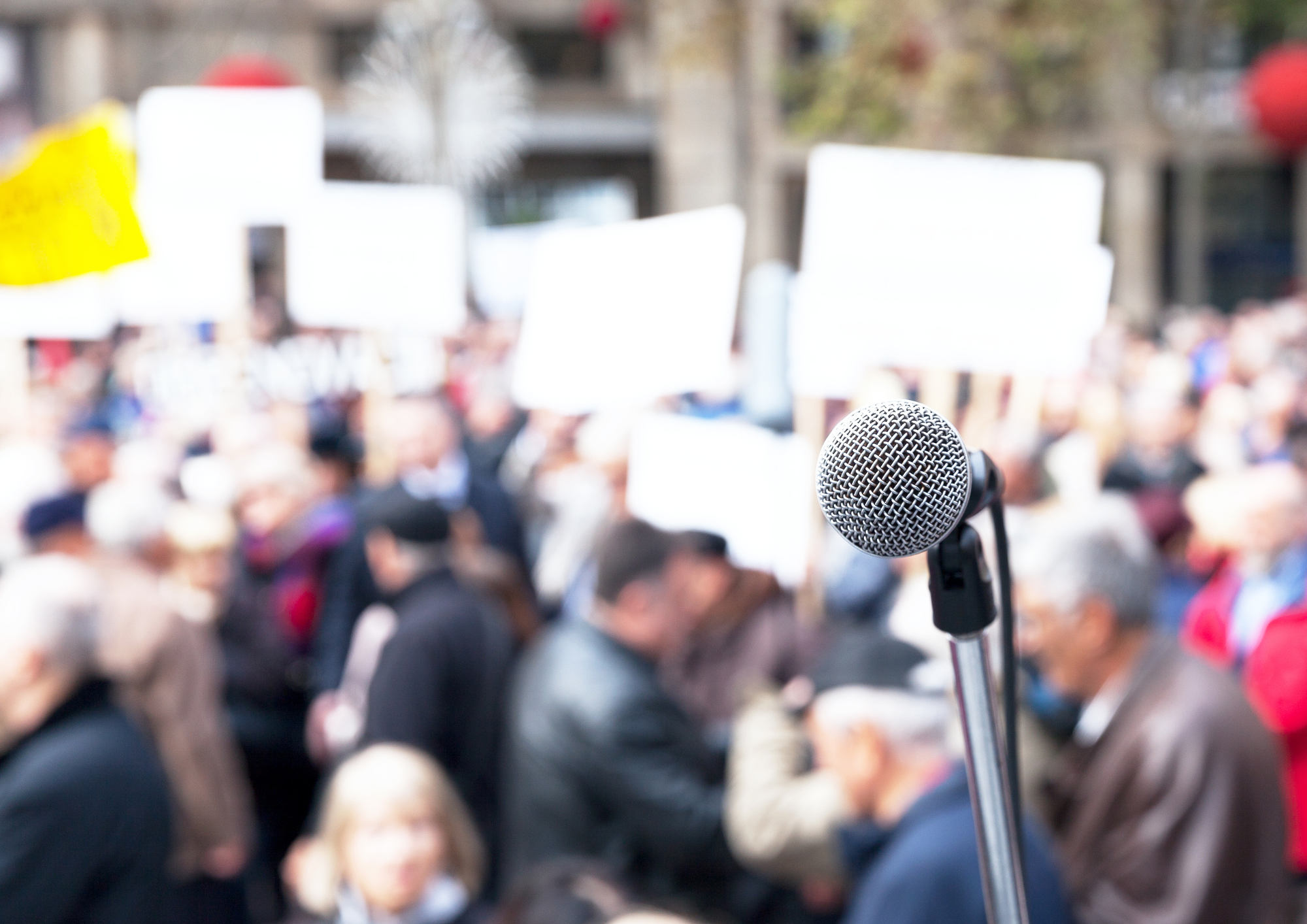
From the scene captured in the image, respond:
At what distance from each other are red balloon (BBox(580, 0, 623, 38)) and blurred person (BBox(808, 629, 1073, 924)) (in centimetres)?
2100

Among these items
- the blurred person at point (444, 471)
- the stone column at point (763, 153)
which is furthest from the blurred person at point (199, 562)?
the stone column at point (763, 153)

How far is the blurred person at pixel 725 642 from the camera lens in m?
3.93

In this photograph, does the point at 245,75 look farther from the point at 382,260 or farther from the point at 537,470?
the point at 537,470

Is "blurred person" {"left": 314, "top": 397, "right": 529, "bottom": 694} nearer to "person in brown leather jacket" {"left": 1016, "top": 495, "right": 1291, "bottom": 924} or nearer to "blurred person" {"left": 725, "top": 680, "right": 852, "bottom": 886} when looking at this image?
"blurred person" {"left": 725, "top": 680, "right": 852, "bottom": 886}

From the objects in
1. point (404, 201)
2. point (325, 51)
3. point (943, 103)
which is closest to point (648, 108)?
point (325, 51)

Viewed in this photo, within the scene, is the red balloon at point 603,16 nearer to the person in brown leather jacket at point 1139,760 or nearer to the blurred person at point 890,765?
the person in brown leather jacket at point 1139,760

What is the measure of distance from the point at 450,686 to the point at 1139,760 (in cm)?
190

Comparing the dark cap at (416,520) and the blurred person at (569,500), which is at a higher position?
the dark cap at (416,520)

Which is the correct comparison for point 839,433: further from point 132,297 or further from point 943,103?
point 943,103

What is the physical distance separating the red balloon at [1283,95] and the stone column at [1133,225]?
21.5 feet

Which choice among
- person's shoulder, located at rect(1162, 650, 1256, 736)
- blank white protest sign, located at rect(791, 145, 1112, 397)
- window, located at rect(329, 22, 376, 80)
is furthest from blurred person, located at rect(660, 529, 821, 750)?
window, located at rect(329, 22, 376, 80)

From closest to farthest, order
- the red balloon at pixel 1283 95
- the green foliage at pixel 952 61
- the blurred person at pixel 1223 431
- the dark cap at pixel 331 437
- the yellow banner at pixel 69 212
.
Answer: the yellow banner at pixel 69 212 < the blurred person at pixel 1223 431 < the dark cap at pixel 331 437 < the green foliage at pixel 952 61 < the red balloon at pixel 1283 95

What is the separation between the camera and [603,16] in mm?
22500

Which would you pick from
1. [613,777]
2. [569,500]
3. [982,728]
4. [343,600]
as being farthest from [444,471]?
[982,728]
